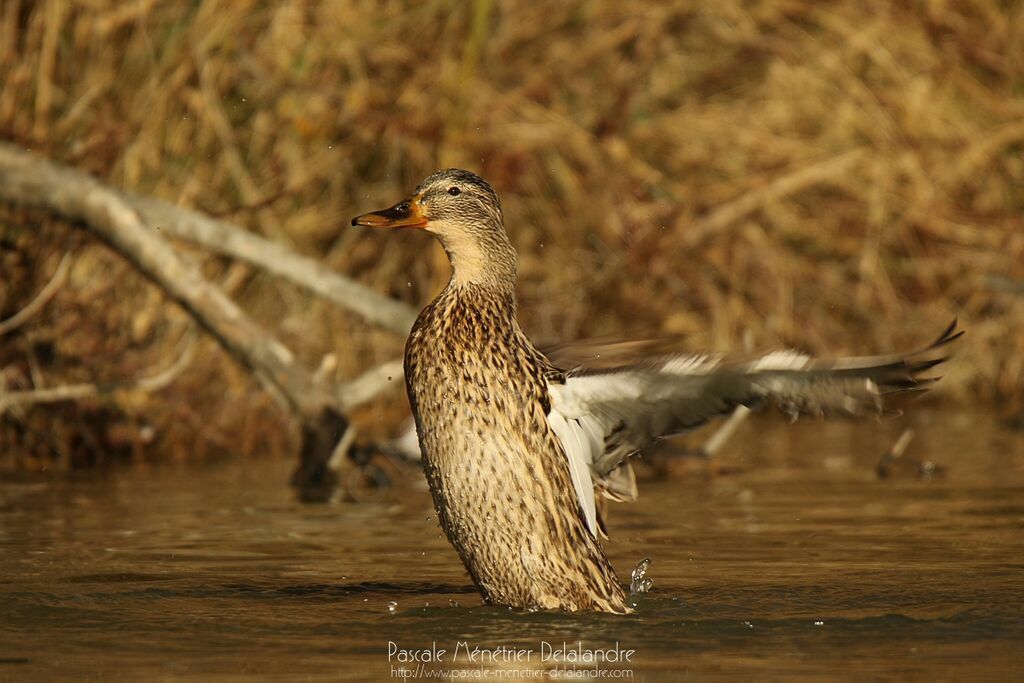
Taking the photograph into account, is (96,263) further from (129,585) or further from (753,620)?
(753,620)

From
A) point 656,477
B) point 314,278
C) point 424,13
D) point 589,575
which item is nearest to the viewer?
point 589,575

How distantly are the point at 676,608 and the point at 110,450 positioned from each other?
4239 mm

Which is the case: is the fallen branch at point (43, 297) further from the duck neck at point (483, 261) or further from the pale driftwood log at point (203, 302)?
the duck neck at point (483, 261)

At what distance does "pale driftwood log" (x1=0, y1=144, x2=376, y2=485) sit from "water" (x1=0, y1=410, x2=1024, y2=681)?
1.03 feet

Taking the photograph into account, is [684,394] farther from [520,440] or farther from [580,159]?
[580,159]

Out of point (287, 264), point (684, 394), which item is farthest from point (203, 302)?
point (684, 394)

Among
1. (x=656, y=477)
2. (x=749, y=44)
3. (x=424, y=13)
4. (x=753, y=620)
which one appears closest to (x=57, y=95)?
(x=424, y=13)

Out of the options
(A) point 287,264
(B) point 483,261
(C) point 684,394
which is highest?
(B) point 483,261

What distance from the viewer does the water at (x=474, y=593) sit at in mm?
3977

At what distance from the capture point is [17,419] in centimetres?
792

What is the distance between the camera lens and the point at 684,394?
4559mm

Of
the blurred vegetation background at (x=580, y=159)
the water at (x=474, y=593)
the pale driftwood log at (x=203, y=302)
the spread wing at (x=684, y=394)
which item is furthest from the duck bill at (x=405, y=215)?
the blurred vegetation background at (x=580, y=159)

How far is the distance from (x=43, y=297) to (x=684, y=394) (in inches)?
147

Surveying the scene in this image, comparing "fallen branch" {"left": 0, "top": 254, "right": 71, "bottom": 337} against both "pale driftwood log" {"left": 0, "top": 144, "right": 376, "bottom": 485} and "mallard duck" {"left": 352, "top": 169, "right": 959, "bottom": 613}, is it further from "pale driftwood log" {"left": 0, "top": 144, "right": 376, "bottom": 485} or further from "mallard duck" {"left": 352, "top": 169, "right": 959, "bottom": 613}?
Answer: "mallard duck" {"left": 352, "top": 169, "right": 959, "bottom": 613}
